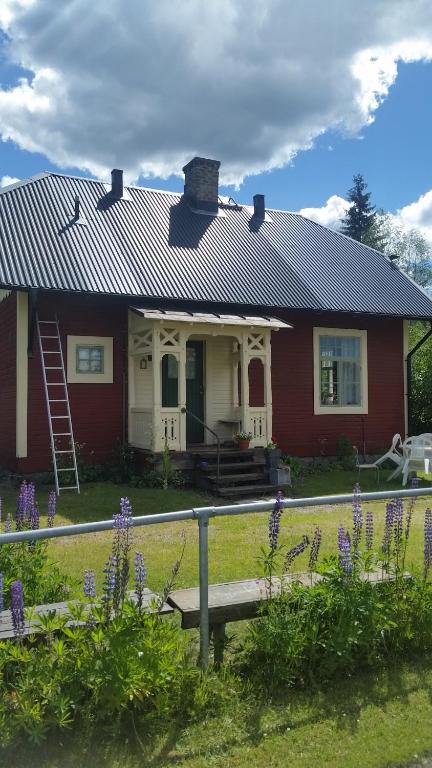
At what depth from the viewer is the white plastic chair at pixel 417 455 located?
12.1m

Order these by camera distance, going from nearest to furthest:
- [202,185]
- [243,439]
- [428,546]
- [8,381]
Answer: [428,546], [243,439], [8,381], [202,185]

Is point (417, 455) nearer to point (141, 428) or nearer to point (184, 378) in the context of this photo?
point (184, 378)

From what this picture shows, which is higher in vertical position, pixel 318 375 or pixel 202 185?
pixel 202 185

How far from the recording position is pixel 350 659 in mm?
3562

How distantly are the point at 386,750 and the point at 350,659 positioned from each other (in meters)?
0.59

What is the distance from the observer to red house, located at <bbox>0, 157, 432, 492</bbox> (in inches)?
440

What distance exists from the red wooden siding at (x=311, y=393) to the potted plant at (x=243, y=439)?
1.90 meters

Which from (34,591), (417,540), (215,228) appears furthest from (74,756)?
(215,228)

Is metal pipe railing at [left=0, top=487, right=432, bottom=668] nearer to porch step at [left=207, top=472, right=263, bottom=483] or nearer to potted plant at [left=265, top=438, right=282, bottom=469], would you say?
porch step at [left=207, top=472, right=263, bottom=483]

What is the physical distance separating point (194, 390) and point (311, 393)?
2.85m

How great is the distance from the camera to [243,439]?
37.9 ft

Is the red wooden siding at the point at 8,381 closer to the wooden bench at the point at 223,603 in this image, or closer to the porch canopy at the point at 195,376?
the porch canopy at the point at 195,376

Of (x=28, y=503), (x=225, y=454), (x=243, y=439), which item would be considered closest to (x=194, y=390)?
(x=243, y=439)

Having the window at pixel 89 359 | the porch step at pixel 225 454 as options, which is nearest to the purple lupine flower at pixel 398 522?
the porch step at pixel 225 454
